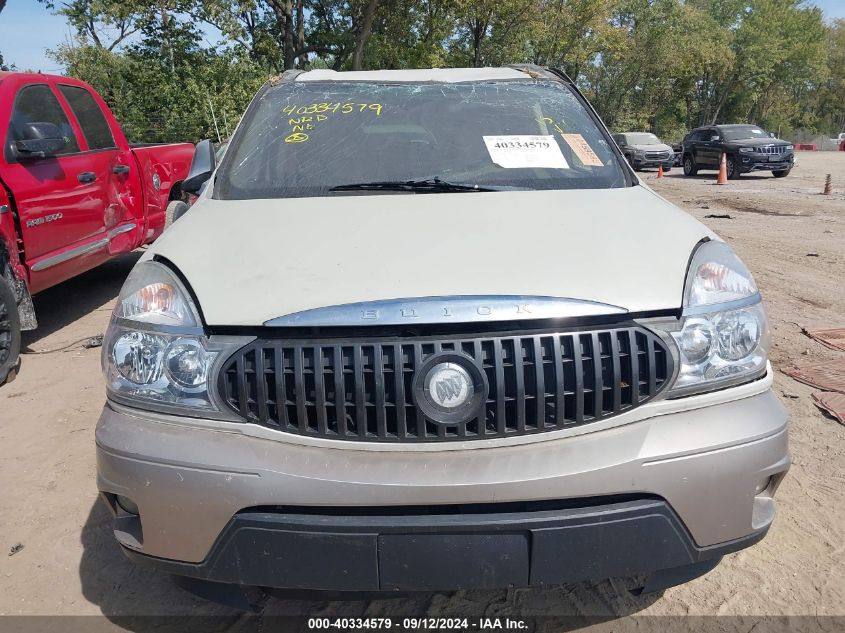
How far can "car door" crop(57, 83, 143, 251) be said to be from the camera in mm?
5750

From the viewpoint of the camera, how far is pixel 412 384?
1.77 metres

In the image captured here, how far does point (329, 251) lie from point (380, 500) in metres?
0.77

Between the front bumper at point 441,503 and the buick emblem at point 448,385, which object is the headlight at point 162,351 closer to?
the front bumper at point 441,503

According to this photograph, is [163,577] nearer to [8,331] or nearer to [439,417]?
[439,417]

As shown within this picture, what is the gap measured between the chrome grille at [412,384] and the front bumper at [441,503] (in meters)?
0.06

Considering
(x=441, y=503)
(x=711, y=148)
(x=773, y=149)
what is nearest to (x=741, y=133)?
(x=711, y=148)

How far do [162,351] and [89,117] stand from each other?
16.1ft

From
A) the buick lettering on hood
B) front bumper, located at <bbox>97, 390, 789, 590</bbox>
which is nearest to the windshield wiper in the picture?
the buick lettering on hood

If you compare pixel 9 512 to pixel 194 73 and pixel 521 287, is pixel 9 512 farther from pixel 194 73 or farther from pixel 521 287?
pixel 194 73

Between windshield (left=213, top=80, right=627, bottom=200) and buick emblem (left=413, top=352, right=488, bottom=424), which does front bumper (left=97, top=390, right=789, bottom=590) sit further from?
windshield (left=213, top=80, right=627, bottom=200)

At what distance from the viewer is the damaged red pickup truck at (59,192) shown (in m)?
4.55

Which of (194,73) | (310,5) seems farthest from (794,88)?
(194,73)

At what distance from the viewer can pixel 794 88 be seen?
2729 inches

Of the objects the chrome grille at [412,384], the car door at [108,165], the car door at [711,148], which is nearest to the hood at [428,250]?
the chrome grille at [412,384]
